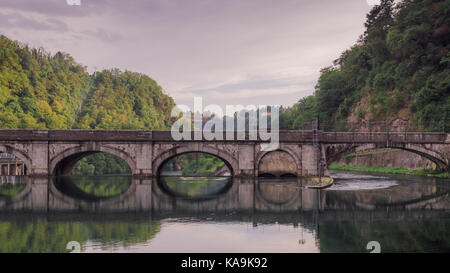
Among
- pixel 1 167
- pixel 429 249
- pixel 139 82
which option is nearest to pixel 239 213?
pixel 429 249

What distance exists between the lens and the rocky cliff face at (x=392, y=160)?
5184cm

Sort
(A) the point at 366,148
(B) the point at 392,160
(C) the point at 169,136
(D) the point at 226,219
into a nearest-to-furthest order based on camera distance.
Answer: (D) the point at 226,219 < (C) the point at 169,136 < (A) the point at 366,148 < (B) the point at 392,160

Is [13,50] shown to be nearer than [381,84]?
No

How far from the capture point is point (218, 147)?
41281 mm

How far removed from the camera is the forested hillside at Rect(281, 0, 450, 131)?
50.8 metres

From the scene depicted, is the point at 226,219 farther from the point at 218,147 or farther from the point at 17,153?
the point at 17,153

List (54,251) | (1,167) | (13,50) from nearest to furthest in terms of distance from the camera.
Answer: (54,251)
(1,167)
(13,50)


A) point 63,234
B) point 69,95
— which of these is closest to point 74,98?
point 69,95

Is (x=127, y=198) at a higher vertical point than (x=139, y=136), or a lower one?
lower

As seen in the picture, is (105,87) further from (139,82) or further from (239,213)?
(239,213)

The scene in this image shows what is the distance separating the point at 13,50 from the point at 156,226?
220ft

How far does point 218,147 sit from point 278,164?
613 cm

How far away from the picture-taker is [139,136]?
4081 cm

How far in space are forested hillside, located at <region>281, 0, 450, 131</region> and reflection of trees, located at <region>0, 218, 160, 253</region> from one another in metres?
35.3
